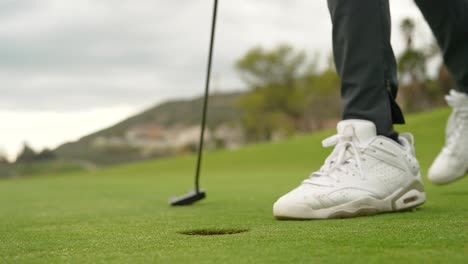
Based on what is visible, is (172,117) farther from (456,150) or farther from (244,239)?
(244,239)

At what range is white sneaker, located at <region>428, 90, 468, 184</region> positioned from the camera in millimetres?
2648

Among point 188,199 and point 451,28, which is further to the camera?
point 188,199

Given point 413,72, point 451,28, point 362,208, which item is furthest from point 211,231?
point 413,72

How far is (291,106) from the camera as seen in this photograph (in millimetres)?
46469

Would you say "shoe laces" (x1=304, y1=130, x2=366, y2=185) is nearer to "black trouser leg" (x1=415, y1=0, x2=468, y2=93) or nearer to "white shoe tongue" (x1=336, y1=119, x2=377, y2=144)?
"white shoe tongue" (x1=336, y1=119, x2=377, y2=144)

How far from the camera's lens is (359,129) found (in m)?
1.85

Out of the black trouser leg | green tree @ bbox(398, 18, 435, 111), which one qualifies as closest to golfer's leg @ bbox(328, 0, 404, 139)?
the black trouser leg

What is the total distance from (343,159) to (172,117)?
60.9 m

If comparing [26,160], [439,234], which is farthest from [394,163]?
[26,160]

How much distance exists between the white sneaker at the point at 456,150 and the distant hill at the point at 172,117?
38.1 metres

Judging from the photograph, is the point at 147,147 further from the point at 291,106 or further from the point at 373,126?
the point at 373,126

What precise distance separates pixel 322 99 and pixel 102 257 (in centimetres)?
4601

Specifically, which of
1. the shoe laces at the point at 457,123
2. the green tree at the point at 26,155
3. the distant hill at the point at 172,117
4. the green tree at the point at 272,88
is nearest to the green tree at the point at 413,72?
the green tree at the point at 272,88

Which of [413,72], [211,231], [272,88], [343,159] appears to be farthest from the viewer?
[272,88]
